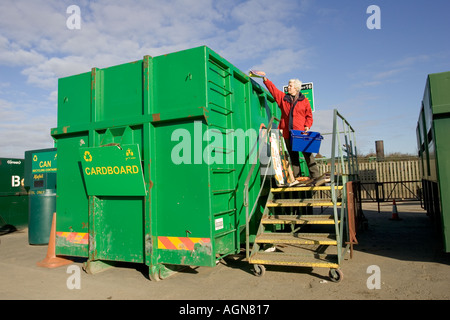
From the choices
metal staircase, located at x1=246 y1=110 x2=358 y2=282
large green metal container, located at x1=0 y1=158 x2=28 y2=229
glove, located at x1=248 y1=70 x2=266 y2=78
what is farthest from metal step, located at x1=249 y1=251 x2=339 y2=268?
large green metal container, located at x1=0 y1=158 x2=28 y2=229

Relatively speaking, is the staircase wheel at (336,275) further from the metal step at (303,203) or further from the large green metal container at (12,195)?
the large green metal container at (12,195)

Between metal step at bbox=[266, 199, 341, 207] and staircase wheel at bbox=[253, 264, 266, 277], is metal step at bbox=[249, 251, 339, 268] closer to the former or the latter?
staircase wheel at bbox=[253, 264, 266, 277]

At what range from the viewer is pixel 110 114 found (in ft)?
17.2

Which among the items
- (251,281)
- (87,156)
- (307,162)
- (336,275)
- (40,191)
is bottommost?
(251,281)

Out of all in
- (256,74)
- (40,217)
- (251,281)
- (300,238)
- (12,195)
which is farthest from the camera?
(12,195)

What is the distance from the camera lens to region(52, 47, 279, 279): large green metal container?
4547mm

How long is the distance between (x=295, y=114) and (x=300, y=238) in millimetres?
2508

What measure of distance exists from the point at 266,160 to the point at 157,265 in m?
2.98

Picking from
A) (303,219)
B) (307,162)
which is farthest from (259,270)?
(307,162)

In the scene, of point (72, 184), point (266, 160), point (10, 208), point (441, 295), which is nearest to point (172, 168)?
point (72, 184)

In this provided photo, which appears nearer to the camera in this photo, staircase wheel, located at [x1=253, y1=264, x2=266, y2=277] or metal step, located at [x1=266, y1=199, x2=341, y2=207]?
staircase wheel, located at [x1=253, y1=264, x2=266, y2=277]

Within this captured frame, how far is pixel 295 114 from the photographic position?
20.9ft

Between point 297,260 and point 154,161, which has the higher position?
point 154,161

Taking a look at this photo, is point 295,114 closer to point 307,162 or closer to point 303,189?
point 307,162
